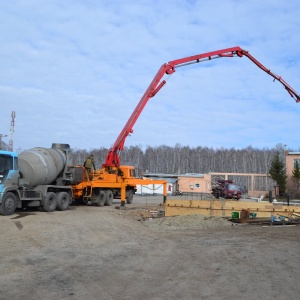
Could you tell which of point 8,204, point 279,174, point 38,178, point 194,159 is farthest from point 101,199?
point 194,159

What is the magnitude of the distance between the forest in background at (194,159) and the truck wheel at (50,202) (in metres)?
97.9

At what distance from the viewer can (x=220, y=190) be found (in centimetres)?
5025

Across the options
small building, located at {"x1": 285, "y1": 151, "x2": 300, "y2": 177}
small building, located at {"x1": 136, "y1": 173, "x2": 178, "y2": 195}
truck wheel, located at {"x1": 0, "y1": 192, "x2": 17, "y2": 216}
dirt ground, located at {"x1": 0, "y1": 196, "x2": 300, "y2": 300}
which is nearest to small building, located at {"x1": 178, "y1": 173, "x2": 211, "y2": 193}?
small building, located at {"x1": 136, "y1": 173, "x2": 178, "y2": 195}

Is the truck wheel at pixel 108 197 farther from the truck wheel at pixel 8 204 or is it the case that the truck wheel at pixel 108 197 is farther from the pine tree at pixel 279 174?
the pine tree at pixel 279 174

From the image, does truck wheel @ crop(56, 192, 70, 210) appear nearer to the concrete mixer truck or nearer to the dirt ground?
the concrete mixer truck

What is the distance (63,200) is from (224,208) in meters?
8.89

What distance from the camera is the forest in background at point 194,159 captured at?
4834 inches

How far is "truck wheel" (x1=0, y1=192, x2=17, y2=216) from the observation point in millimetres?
18766

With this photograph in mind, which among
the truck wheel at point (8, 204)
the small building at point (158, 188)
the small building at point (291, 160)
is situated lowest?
the small building at point (158, 188)

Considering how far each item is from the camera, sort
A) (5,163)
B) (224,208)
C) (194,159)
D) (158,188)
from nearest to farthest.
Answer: (5,163) → (224,208) → (158,188) → (194,159)

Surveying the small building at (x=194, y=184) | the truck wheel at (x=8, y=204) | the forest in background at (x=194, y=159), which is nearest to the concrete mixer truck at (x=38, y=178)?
the truck wheel at (x=8, y=204)

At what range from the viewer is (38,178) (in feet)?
70.7

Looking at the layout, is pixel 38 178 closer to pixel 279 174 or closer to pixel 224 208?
pixel 224 208

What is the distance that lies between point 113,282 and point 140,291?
2.52 feet
